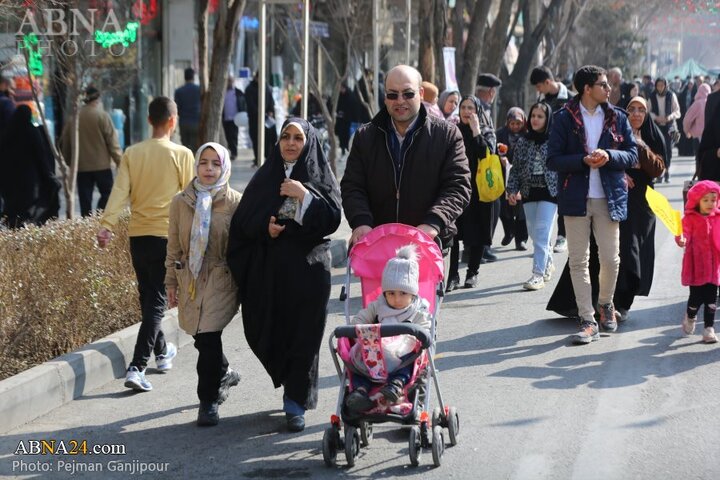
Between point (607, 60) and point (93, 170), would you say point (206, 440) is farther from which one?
point (607, 60)

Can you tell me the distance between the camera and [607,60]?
60219mm

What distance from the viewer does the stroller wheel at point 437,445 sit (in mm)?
5949

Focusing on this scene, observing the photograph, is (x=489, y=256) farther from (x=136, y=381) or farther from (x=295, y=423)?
(x=295, y=423)

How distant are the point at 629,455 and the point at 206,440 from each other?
2243 mm

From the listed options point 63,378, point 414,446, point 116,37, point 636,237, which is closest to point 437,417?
point 414,446

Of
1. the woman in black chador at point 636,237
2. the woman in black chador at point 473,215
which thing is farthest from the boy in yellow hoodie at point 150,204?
the woman in black chador at point 473,215

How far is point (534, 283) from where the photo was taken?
11.5 meters

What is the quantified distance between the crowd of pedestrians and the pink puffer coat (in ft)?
0.03

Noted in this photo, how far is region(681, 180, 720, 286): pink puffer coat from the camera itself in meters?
8.88

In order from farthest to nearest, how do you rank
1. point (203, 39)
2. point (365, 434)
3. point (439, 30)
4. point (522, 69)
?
point (522, 69)
point (439, 30)
point (203, 39)
point (365, 434)

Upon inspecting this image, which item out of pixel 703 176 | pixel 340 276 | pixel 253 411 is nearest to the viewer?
pixel 253 411

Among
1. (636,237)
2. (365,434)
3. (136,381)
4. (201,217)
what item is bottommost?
(136,381)

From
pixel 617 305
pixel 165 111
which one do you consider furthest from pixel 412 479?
pixel 617 305

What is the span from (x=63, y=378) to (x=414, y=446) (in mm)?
2614
